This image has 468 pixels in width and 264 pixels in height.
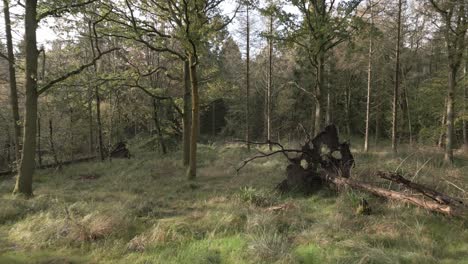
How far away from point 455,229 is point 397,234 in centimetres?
101

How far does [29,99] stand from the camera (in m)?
9.89

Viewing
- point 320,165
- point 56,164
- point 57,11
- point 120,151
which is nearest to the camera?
point 320,165

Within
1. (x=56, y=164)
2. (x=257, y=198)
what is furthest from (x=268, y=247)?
(x=56, y=164)

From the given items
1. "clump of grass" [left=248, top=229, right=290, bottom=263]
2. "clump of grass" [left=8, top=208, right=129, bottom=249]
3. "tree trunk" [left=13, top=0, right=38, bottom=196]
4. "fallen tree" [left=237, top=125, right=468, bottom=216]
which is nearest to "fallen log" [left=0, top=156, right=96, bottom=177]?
"tree trunk" [left=13, top=0, right=38, bottom=196]

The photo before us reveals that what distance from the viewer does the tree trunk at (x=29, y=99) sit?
383 inches

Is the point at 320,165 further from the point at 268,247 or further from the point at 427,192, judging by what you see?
the point at 268,247

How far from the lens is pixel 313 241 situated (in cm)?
509

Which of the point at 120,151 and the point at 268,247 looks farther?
the point at 120,151

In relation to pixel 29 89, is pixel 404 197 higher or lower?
lower

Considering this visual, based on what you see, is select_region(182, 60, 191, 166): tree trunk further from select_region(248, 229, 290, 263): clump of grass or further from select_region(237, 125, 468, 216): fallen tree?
select_region(248, 229, 290, 263): clump of grass

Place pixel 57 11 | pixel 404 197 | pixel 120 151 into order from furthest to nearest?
pixel 120 151, pixel 57 11, pixel 404 197

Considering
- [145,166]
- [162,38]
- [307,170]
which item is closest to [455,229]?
[307,170]

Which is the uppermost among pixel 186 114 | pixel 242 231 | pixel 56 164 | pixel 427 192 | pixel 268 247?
pixel 186 114

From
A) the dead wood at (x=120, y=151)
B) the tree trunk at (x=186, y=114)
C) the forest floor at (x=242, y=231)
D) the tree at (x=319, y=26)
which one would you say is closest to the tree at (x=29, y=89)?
the forest floor at (x=242, y=231)
